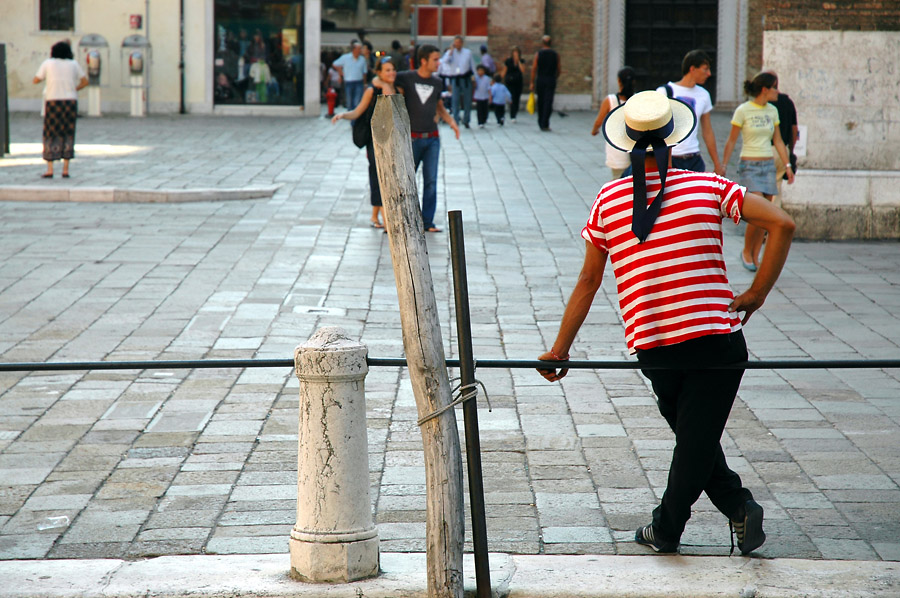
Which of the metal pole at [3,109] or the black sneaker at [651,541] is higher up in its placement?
the metal pole at [3,109]

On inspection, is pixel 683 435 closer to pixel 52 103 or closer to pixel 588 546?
pixel 588 546

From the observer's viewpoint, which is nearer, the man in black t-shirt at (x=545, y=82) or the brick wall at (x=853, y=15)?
the brick wall at (x=853, y=15)

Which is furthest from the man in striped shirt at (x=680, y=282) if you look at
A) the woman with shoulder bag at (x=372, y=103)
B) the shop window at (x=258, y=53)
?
the shop window at (x=258, y=53)

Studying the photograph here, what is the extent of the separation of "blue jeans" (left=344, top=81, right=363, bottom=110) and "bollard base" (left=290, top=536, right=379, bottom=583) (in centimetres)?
2189

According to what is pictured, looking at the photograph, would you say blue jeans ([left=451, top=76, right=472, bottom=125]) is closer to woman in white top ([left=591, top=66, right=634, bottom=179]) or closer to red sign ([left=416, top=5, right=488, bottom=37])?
red sign ([left=416, top=5, right=488, bottom=37])

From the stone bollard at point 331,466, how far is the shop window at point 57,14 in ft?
87.1

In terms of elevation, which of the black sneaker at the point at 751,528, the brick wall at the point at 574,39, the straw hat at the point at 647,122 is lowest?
the black sneaker at the point at 751,528

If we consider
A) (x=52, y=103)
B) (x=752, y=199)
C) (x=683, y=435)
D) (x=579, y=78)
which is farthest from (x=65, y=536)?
(x=579, y=78)

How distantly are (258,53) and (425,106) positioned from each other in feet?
60.0

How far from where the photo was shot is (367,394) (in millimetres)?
6430

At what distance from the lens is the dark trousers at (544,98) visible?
23.6 meters

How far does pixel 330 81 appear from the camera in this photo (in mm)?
29688

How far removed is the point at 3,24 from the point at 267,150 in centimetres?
1204

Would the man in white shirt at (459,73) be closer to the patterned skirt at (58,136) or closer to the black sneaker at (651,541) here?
the patterned skirt at (58,136)
